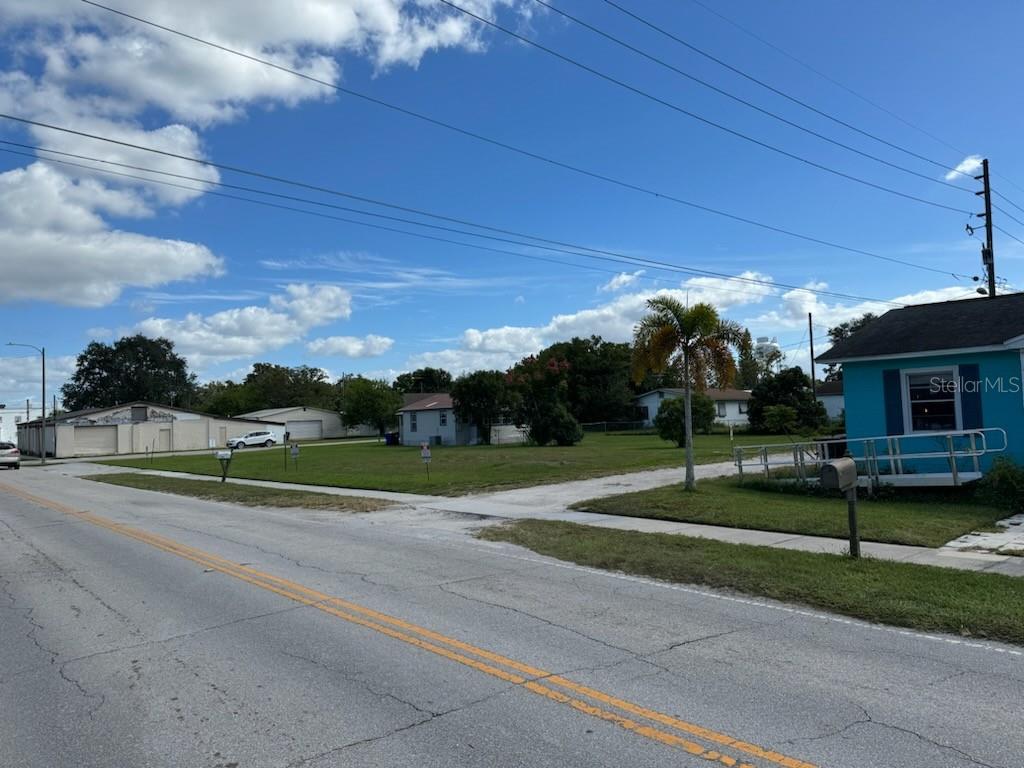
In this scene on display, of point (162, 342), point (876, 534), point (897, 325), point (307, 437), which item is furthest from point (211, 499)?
point (162, 342)

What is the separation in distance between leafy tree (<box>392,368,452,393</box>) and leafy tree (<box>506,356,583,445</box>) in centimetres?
6505

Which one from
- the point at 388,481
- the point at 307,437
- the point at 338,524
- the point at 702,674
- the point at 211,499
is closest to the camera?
the point at 702,674

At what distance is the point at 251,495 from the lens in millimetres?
21078

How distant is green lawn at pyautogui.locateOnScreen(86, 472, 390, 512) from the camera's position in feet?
59.3

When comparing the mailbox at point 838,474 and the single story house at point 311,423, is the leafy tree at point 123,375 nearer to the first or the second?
the single story house at point 311,423

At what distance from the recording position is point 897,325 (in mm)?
18406

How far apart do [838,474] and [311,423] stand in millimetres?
79604

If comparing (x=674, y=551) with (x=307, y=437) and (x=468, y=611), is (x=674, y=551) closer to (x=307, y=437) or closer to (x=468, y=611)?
(x=468, y=611)

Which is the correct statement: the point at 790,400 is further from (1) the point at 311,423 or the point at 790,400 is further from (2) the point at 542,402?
(1) the point at 311,423

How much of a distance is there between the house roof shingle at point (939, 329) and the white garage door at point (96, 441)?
199ft

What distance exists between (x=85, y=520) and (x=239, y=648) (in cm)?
1193

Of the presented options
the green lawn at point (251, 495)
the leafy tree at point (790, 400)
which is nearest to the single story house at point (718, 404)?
the leafy tree at point (790, 400)

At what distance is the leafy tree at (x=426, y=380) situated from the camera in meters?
114

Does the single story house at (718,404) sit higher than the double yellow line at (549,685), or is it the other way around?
the single story house at (718,404)
